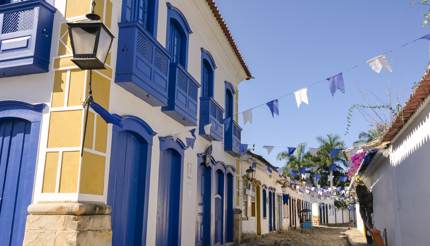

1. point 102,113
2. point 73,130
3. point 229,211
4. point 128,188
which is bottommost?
point 229,211

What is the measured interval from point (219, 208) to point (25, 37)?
8485 millimetres

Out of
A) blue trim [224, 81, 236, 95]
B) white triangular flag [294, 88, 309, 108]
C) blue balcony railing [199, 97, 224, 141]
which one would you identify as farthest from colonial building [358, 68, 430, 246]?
blue trim [224, 81, 236, 95]

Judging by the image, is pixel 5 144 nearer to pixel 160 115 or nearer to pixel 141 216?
pixel 141 216

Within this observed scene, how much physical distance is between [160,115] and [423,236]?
17.7 feet

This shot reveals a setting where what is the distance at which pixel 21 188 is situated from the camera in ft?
19.1

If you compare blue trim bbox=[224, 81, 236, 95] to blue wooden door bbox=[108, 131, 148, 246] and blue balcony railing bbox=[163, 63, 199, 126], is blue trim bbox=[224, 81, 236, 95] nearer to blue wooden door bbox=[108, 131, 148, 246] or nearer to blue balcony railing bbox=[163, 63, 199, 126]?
blue balcony railing bbox=[163, 63, 199, 126]

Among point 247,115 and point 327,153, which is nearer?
point 247,115

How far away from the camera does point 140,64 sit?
264 inches

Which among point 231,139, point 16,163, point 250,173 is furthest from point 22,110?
point 250,173

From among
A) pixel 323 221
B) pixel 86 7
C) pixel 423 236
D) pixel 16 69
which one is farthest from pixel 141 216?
pixel 323 221

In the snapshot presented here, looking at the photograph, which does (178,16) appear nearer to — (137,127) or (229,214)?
(137,127)

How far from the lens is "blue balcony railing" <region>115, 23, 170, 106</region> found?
6484 millimetres

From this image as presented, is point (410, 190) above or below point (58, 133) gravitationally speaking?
below

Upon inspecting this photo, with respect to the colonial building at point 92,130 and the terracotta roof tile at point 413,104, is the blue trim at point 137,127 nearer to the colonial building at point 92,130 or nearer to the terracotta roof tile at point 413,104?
the colonial building at point 92,130
